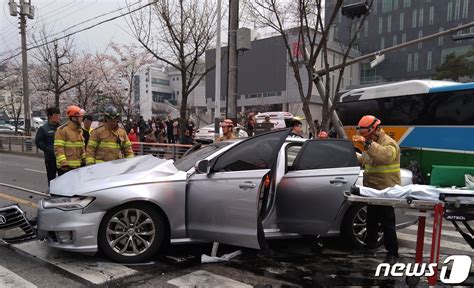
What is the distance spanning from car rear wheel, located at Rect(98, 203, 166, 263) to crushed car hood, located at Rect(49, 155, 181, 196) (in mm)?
298

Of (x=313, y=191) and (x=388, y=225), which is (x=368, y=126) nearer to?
(x=313, y=191)

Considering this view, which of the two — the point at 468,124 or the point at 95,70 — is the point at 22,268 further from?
the point at 95,70

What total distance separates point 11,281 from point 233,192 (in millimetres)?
2359

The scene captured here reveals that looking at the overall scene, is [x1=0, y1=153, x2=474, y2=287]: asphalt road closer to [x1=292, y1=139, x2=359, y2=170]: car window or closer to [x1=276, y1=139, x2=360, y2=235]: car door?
[x1=276, y1=139, x2=360, y2=235]: car door

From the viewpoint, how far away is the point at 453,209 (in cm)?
351

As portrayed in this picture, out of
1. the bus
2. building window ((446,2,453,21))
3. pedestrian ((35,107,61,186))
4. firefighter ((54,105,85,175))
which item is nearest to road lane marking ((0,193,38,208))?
pedestrian ((35,107,61,186))

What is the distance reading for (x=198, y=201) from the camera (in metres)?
4.62

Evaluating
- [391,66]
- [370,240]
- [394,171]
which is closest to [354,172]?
[394,171]

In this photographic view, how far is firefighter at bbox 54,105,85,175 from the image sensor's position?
6234mm

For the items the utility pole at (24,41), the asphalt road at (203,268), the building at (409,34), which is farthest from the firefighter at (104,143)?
the building at (409,34)

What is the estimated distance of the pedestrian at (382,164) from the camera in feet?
15.0

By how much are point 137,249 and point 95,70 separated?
34783 mm

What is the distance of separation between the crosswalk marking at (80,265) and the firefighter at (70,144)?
4.90 ft

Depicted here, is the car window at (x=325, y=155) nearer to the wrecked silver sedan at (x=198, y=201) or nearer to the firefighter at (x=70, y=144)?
the wrecked silver sedan at (x=198, y=201)
